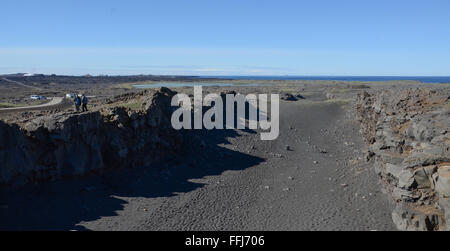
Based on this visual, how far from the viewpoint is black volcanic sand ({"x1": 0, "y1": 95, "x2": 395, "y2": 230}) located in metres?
13.8

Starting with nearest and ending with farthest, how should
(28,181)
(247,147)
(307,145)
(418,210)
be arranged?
(418,210), (28,181), (247,147), (307,145)

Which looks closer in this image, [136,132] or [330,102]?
[136,132]

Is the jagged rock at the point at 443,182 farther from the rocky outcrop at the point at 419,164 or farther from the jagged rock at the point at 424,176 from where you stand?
the jagged rock at the point at 424,176

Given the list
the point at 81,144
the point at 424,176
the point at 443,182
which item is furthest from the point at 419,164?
the point at 81,144

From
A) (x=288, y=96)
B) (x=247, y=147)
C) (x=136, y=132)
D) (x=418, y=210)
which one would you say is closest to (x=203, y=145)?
(x=247, y=147)

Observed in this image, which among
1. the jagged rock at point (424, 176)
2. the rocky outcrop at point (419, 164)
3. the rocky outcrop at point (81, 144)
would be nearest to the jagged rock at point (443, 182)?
the rocky outcrop at point (419, 164)

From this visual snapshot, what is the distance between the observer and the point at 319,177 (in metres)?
20.1

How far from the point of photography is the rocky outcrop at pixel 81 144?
14.4 m

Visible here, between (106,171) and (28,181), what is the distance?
398 cm

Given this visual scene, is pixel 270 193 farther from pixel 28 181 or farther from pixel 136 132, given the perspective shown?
pixel 28 181

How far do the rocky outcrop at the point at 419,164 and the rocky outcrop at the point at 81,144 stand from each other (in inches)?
524

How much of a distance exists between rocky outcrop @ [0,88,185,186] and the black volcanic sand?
27.3 inches

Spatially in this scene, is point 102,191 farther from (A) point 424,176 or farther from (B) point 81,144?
(A) point 424,176
